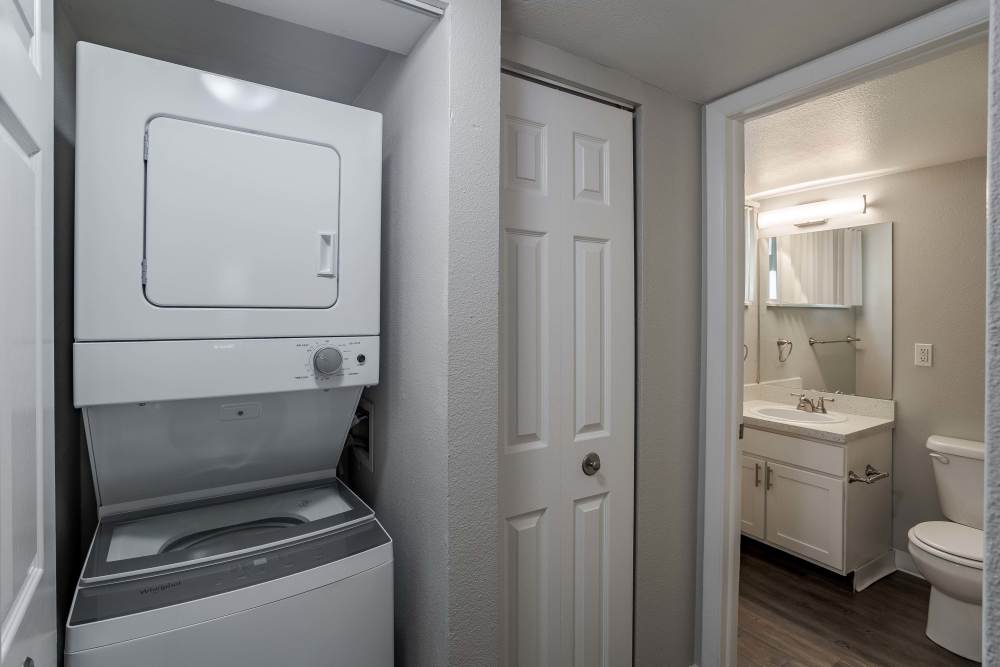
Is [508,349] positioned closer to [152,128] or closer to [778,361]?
[152,128]

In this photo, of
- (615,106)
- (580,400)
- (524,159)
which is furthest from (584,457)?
(615,106)

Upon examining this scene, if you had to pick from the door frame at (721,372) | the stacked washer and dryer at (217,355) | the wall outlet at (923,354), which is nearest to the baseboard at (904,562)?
the wall outlet at (923,354)

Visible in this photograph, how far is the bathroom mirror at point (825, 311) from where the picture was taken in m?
3.04

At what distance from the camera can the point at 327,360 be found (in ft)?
3.98

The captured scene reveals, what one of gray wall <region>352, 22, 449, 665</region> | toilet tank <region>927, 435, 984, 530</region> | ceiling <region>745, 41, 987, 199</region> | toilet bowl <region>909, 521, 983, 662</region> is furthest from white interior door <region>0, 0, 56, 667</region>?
toilet tank <region>927, 435, 984, 530</region>

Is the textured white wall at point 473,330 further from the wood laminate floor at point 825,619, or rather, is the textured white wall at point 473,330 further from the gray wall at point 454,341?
the wood laminate floor at point 825,619

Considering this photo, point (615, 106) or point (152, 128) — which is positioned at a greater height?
point (615, 106)

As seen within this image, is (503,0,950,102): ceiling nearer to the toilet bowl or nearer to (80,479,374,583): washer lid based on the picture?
(80,479,374,583): washer lid

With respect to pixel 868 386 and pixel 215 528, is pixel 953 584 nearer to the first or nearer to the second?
pixel 868 386

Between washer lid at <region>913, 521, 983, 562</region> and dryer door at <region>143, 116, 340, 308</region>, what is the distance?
2846 mm

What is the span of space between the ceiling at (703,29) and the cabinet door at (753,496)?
91.0 inches

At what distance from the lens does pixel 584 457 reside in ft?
5.25

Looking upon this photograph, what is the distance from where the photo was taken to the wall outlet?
112 inches

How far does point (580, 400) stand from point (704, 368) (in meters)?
0.59
